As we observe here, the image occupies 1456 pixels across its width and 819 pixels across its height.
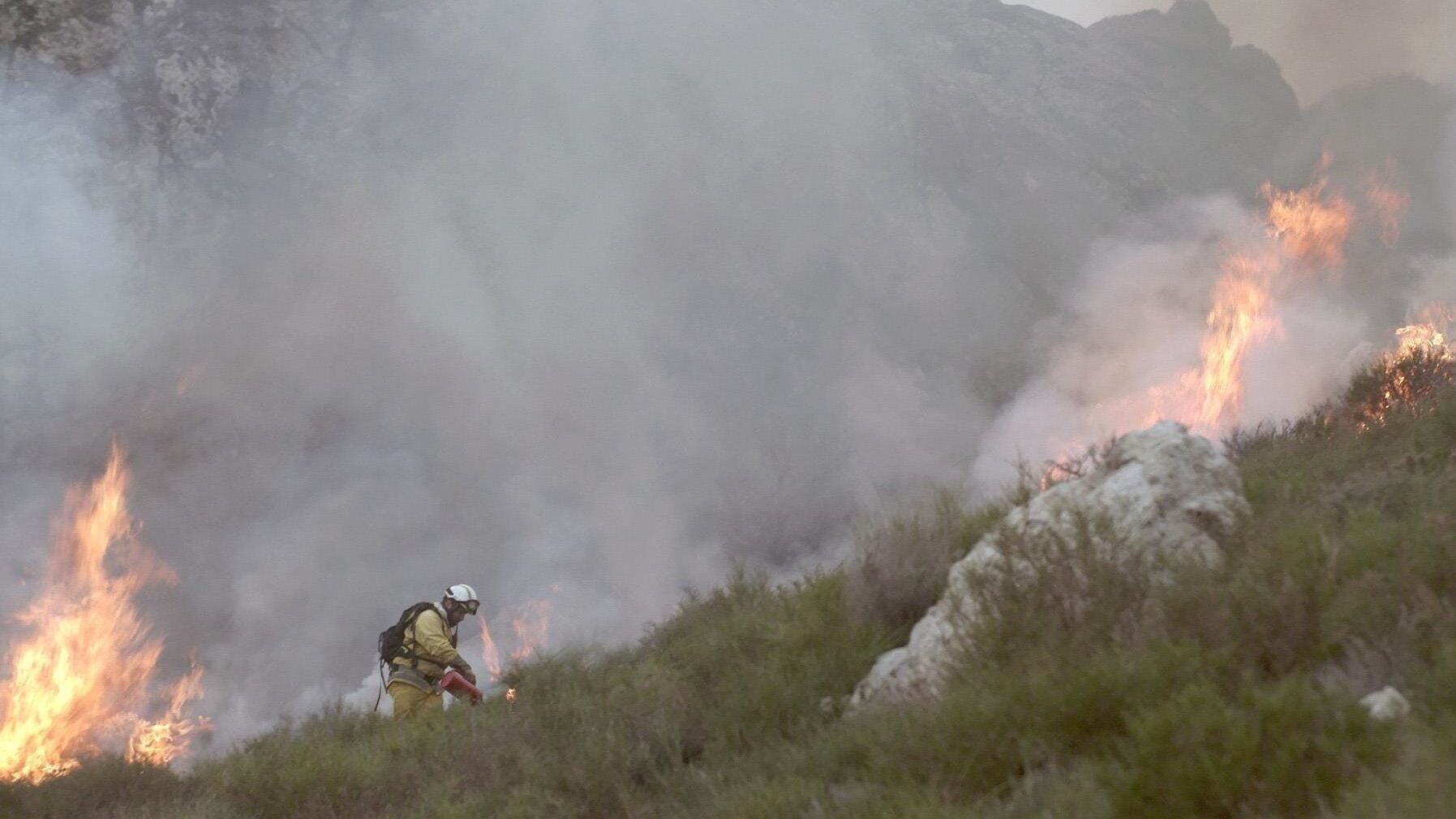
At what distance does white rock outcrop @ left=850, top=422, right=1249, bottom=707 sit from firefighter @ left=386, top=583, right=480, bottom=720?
451cm

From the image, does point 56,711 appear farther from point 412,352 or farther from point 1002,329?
point 1002,329

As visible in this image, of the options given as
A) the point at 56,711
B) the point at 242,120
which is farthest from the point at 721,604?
the point at 242,120

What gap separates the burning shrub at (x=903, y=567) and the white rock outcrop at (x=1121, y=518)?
420 mm

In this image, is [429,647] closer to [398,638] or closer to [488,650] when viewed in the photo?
[398,638]

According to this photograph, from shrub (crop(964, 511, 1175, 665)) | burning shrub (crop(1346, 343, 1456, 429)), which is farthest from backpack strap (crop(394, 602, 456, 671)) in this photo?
burning shrub (crop(1346, 343, 1456, 429))

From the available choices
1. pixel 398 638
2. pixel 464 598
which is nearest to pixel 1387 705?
pixel 398 638

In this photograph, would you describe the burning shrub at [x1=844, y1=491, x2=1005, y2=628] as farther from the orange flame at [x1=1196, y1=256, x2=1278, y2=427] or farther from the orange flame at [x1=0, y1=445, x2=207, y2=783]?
the orange flame at [x1=1196, y1=256, x2=1278, y2=427]

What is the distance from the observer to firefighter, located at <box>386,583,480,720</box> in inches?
335

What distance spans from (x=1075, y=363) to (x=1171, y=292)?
11.1 ft

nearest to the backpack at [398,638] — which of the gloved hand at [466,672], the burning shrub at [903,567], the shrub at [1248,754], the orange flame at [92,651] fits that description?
the gloved hand at [466,672]

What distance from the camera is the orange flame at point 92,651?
1477cm

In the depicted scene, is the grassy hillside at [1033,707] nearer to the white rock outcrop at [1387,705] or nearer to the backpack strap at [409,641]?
the white rock outcrop at [1387,705]

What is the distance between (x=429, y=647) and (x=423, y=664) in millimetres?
267

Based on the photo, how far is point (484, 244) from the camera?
24.2 m
